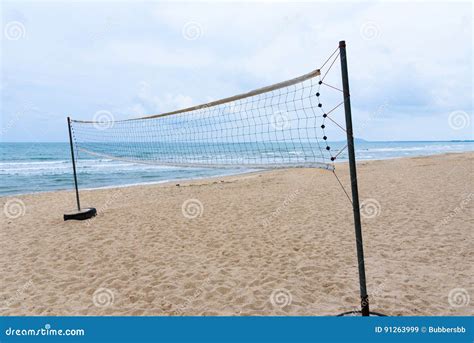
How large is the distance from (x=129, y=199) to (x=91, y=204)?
1.31 metres

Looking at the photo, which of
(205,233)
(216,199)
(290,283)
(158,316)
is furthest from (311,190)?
(158,316)

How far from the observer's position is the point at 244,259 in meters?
5.17

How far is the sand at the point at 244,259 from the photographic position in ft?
12.7

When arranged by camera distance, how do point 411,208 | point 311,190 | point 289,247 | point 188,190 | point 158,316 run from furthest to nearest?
point 188,190 → point 311,190 → point 411,208 → point 289,247 → point 158,316

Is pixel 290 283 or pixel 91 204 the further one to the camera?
pixel 91 204

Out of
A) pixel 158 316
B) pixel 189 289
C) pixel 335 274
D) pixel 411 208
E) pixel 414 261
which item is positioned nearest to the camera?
pixel 158 316

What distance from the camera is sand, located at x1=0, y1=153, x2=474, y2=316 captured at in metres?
3.87

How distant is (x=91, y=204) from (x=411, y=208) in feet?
33.4

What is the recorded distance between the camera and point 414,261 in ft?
15.9

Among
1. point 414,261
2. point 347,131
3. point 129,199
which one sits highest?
point 347,131

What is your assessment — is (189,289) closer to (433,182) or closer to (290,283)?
(290,283)

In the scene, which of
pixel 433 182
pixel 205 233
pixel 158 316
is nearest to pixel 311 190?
pixel 433 182

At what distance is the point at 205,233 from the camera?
6699mm

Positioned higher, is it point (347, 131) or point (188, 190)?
point (347, 131)
